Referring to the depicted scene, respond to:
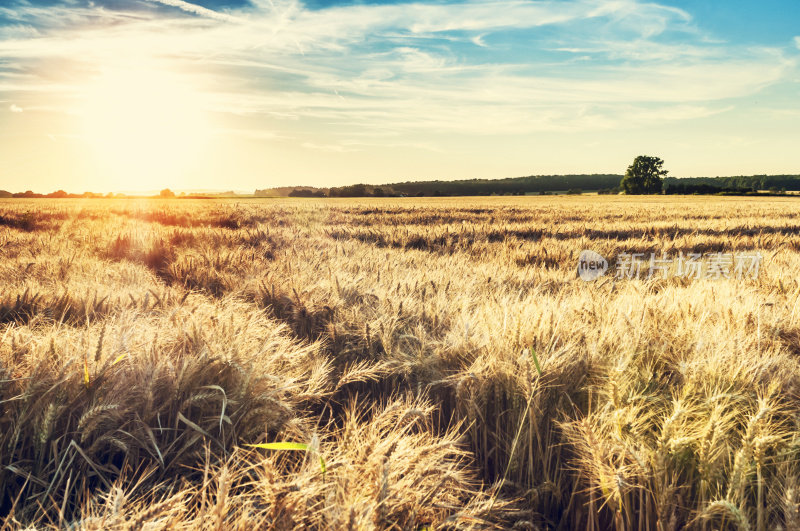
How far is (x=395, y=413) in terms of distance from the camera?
4.67ft

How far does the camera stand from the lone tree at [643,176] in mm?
89500

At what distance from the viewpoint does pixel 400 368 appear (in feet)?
6.74

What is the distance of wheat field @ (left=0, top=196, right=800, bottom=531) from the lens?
116cm

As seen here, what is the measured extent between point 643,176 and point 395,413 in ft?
336

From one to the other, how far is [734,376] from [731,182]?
151m

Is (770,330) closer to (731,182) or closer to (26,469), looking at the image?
(26,469)
